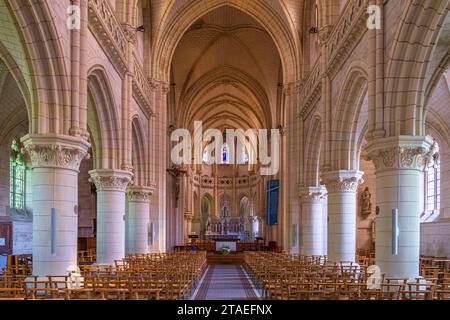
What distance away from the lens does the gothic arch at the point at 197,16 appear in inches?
1112

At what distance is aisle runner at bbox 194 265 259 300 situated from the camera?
15.1 metres

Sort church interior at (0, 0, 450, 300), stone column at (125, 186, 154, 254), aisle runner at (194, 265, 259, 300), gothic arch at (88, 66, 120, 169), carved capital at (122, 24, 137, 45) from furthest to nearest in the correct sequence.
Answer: stone column at (125, 186, 154, 254) < carved capital at (122, 24, 137, 45) < gothic arch at (88, 66, 120, 169) < aisle runner at (194, 265, 259, 300) < church interior at (0, 0, 450, 300)

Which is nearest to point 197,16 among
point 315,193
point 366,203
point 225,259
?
point 315,193

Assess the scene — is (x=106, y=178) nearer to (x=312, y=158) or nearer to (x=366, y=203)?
(x=312, y=158)

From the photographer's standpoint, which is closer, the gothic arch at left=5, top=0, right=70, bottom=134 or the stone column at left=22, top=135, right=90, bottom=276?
the gothic arch at left=5, top=0, right=70, bottom=134

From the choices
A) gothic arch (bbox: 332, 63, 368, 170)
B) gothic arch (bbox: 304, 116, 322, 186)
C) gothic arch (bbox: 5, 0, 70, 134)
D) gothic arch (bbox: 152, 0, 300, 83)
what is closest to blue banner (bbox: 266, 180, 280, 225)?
gothic arch (bbox: 152, 0, 300, 83)

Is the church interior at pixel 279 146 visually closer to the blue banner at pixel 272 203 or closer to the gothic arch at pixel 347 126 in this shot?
the gothic arch at pixel 347 126

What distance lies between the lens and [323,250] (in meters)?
25.5

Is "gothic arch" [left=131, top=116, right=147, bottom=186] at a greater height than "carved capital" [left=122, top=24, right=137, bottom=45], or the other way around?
"carved capital" [left=122, top=24, right=137, bottom=45]

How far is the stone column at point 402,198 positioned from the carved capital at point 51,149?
7.60 metres

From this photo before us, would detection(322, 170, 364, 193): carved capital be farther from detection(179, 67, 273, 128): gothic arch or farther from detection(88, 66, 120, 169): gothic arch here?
detection(179, 67, 273, 128): gothic arch

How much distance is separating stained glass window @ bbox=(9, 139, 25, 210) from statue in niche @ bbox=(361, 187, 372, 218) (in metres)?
19.2
